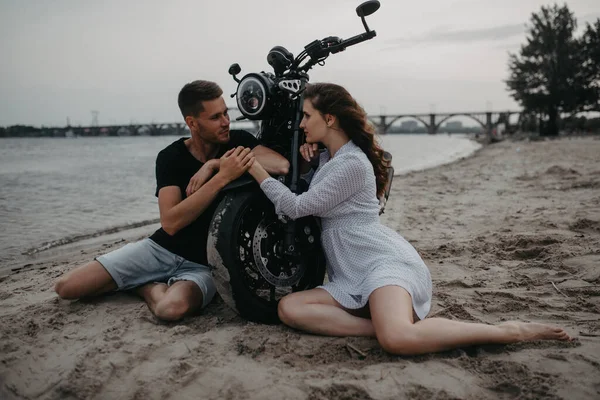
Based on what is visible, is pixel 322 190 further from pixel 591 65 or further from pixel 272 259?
pixel 591 65

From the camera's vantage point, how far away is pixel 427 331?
2.21m

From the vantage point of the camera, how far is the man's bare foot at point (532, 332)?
7.43ft

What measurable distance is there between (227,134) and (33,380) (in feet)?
5.73

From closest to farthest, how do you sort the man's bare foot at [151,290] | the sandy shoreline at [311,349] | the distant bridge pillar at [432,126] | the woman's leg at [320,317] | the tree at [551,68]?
the sandy shoreline at [311,349], the woman's leg at [320,317], the man's bare foot at [151,290], the tree at [551,68], the distant bridge pillar at [432,126]

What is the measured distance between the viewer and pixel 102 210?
8930 mm

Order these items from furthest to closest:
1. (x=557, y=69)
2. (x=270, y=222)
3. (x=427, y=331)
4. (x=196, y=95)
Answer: (x=557, y=69) < (x=196, y=95) < (x=270, y=222) < (x=427, y=331)

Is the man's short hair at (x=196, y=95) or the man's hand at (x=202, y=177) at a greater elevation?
the man's short hair at (x=196, y=95)

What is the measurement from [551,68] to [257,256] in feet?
135

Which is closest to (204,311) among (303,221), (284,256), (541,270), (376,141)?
(284,256)

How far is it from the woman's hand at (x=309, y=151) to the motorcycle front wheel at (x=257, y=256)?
13.8 inches

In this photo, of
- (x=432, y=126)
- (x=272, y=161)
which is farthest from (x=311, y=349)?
(x=432, y=126)

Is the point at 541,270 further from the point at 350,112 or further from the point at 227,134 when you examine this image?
the point at 227,134

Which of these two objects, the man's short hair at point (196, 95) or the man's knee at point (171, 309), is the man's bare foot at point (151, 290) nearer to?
the man's knee at point (171, 309)

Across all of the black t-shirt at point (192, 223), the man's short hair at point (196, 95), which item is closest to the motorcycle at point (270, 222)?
the man's short hair at point (196, 95)
